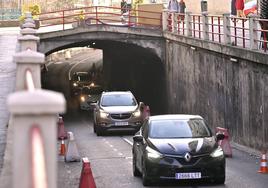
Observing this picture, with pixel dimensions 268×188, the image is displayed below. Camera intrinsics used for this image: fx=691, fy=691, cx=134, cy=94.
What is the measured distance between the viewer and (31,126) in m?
2.83

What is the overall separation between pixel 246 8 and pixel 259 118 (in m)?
11.2

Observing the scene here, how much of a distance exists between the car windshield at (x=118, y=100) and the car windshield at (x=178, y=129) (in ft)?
42.0

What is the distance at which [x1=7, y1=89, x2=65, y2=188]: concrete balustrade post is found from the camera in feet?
9.04

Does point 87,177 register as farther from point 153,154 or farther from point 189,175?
point 189,175

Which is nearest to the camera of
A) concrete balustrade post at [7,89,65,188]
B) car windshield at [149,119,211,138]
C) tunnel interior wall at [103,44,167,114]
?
concrete balustrade post at [7,89,65,188]

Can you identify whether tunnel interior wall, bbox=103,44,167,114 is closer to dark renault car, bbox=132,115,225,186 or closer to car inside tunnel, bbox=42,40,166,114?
car inside tunnel, bbox=42,40,166,114

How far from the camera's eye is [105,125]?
26.2 m

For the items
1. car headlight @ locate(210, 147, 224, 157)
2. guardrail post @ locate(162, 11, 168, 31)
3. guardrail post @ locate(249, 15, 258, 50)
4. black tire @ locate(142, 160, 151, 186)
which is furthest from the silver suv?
car headlight @ locate(210, 147, 224, 157)

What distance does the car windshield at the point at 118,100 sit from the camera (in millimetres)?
27359

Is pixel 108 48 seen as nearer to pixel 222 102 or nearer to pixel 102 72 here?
pixel 102 72

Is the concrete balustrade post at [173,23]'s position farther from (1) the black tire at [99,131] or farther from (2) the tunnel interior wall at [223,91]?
(1) the black tire at [99,131]

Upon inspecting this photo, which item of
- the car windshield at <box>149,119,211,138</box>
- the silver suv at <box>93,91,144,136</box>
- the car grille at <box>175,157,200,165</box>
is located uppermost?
the car windshield at <box>149,119,211,138</box>

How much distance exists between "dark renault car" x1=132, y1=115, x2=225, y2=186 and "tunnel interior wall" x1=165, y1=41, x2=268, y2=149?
617 cm

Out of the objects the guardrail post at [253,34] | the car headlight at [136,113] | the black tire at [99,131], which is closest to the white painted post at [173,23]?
the car headlight at [136,113]
